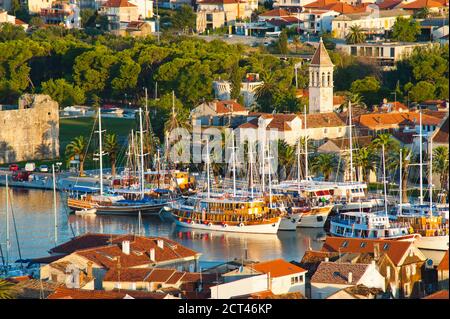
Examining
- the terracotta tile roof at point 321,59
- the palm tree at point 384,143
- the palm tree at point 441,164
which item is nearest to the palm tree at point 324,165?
the palm tree at point 384,143

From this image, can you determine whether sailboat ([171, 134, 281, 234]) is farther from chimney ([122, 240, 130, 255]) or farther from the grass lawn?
the grass lawn

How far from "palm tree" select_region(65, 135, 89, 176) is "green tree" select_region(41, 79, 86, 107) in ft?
41.0

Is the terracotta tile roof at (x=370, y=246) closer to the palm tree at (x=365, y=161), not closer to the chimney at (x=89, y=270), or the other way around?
the chimney at (x=89, y=270)

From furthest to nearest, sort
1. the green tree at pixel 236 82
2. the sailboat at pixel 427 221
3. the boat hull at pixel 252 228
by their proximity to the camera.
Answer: the green tree at pixel 236 82
the boat hull at pixel 252 228
the sailboat at pixel 427 221

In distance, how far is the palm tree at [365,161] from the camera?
46.2 meters

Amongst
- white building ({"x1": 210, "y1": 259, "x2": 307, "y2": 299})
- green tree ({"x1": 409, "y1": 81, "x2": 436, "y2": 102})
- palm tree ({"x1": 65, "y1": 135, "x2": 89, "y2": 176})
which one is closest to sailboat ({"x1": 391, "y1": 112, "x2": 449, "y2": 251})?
white building ({"x1": 210, "y1": 259, "x2": 307, "y2": 299})

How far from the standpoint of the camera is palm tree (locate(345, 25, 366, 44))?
76125 millimetres

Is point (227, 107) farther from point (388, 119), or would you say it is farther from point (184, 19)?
point (184, 19)

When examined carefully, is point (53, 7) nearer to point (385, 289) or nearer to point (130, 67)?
point (130, 67)

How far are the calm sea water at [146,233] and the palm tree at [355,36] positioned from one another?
3070 centimetres

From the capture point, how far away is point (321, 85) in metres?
54.7

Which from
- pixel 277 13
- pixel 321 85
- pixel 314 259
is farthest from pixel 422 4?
pixel 314 259

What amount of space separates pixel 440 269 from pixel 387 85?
39.3m

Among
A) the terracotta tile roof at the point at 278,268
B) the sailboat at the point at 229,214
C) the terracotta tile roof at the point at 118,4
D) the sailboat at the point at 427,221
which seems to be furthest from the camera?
the terracotta tile roof at the point at 118,4
